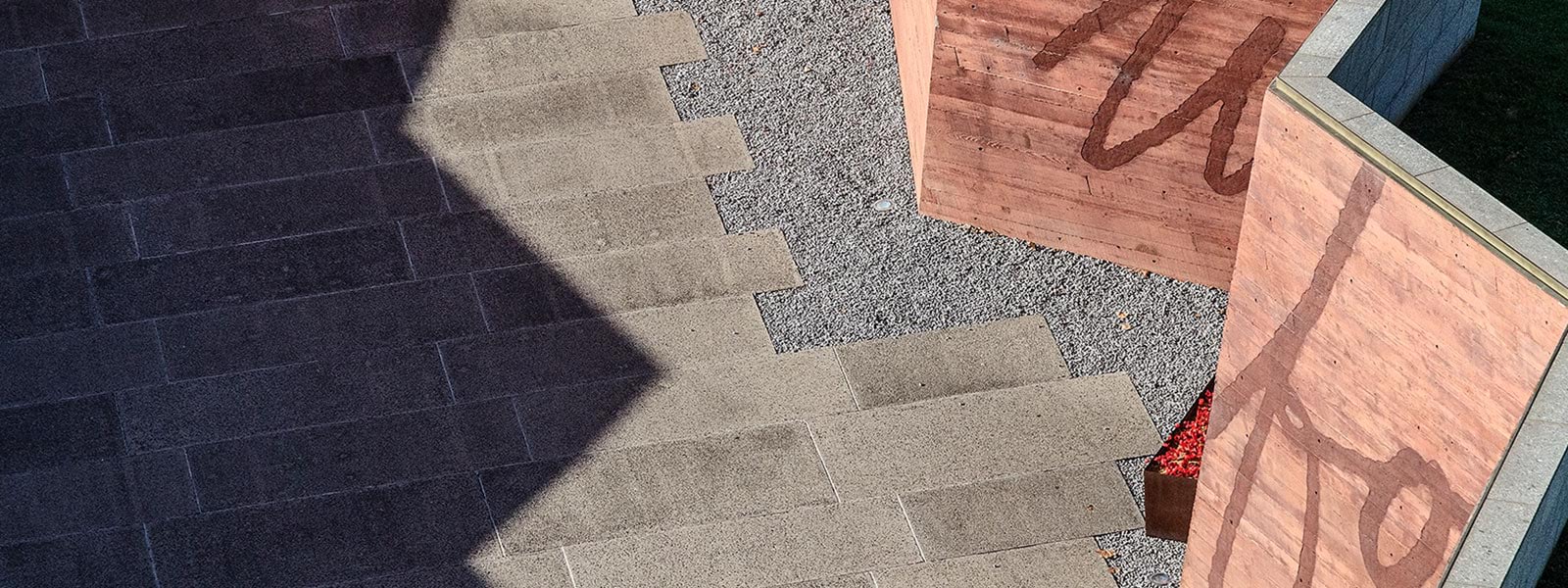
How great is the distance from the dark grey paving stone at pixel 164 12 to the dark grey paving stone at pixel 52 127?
916 millimetres

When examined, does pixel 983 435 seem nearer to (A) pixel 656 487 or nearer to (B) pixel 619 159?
(A) pixel 656 487

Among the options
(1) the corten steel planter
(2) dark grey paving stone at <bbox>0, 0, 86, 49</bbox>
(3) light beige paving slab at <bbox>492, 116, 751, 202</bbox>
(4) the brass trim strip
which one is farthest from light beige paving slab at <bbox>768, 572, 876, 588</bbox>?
(2) dark grey paving stone at <bbox>0, 0, 86, 49</bbox>

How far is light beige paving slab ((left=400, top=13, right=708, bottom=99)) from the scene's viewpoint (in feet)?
40.2

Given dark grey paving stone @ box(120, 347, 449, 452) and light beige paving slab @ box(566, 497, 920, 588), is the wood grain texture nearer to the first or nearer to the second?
light beige paving slab @ box(566, 497, 920, 588)

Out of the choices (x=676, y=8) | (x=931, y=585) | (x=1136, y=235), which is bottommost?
(x=931, y=585)

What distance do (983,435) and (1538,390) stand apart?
409cm

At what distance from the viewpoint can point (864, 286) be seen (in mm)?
10711

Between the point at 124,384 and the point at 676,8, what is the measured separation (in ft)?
16.8

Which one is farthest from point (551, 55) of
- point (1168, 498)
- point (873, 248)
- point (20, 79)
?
point (1168, 498)

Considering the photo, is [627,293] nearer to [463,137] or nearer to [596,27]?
[463,137]

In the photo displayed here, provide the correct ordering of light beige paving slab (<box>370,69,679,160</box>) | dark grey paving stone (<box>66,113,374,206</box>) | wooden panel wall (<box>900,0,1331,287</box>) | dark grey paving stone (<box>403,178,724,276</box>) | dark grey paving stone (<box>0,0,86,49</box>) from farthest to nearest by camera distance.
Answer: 1. dark grey paving stone (<box>0,0,86,49</box>)
2. light beige paving slab (<box>370,69,679,160</box>)
3. dark grey paving stone (<box>66,113,374,206</box>)
4. dark grey paving stone (<box>403,178,724,276</box>)
5. wooden panel wall (<box>900,0,1331,287</box>)

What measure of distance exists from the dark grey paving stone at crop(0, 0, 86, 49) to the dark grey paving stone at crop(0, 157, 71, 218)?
4.78 feet

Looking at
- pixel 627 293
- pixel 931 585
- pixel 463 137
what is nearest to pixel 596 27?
pixel 463 137

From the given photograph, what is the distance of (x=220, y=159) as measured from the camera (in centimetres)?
1148
